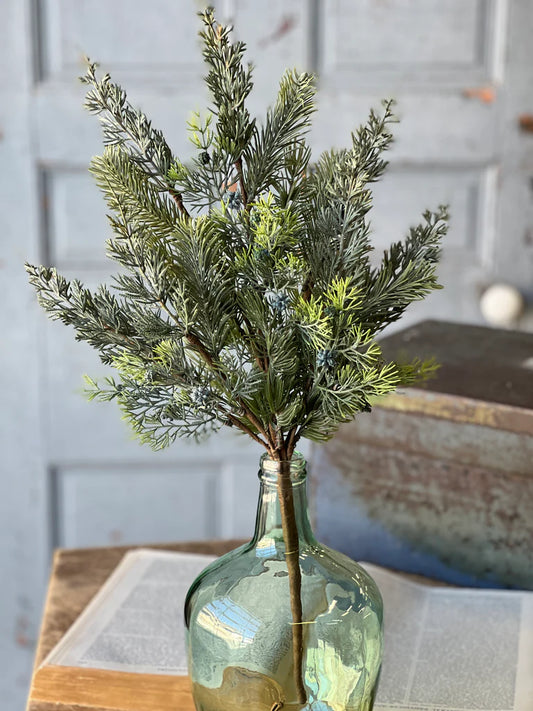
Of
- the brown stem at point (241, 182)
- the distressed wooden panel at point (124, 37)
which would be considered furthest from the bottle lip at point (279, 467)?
the distressed wooden panel at point (124, 37)

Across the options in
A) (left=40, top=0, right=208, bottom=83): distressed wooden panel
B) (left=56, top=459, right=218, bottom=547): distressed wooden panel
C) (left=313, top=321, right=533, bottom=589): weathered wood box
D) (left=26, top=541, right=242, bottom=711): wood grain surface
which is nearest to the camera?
(left=26, top=541, right=242, bottom=711): wood grain surface

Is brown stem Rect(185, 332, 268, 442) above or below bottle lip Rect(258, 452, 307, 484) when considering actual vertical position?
above

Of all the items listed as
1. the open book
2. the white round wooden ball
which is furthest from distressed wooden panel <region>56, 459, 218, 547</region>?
the open book

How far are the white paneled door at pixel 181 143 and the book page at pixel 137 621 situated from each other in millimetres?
696

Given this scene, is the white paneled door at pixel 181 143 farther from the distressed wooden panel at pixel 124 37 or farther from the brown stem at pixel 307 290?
the brown stem at pixel 307 290

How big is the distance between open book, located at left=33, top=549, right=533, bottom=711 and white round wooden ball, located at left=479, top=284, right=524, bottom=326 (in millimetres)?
801

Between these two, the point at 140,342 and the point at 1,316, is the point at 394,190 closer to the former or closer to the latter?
the point at 1,316

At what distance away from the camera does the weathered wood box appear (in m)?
0.83

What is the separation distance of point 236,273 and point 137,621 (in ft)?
1.31

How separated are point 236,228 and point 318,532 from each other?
54 centimetres

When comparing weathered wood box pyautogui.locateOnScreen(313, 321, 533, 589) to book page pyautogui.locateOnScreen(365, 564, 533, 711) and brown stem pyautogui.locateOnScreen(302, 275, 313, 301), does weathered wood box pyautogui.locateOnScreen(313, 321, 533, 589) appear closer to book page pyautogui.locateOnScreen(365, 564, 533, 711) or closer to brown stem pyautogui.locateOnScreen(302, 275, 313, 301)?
book page pyautogui.locateOnScreen(365, 564, 533, 711)

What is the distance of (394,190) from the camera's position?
1.58m

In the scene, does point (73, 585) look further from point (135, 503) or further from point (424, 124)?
point (424, 124)

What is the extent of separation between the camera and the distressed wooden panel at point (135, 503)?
5.46ft
